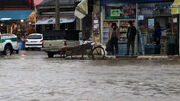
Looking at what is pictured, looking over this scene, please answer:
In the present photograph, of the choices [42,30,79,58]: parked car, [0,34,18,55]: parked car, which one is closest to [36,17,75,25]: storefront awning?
[0,34,18,55]: parked car

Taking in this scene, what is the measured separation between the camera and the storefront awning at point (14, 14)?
172 feet

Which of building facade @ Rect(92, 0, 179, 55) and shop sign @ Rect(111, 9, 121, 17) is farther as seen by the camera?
shop sign @ Rect(111, 9, 121, 17)

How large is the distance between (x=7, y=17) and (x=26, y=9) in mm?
2102

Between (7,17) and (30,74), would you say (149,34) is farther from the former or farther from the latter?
(7,17)

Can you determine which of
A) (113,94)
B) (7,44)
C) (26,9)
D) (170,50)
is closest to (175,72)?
(113,94)

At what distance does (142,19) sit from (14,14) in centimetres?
2452

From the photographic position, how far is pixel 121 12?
102 feet

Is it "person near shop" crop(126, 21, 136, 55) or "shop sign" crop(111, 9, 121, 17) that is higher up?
"shop sign" crop(111, 9, 121, 17)

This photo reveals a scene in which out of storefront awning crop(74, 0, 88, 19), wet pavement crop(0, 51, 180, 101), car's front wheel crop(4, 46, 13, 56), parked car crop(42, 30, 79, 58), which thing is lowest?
wet pavement crop(0, 51, 180, 101)

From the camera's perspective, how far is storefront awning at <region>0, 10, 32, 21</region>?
52334 millimetres

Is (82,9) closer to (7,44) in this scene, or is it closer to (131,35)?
(131,35)

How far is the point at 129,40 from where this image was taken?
2919 cm

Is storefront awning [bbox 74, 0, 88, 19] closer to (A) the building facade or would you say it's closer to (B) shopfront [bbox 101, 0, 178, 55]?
(A) the building facade

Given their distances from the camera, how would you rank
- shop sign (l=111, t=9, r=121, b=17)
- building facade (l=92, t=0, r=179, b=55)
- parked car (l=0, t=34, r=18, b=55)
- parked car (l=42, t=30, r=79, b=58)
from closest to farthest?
parked car (l=42, t=30, r=79, b=58) < building facade (l=92, t=0, r=179, b=55) < shop sign (l=111, t=9, r=121, b=17) < parked car (l=0, t=34, r=18, b=55)
